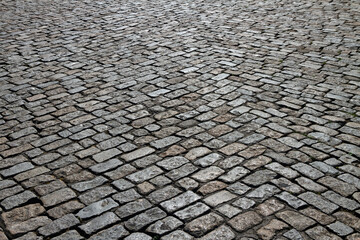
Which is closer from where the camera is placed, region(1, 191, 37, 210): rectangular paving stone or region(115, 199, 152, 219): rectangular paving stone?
region(115, 199, 152, 219): rectangular paving stone

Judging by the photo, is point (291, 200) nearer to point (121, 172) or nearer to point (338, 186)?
point (338, 186)

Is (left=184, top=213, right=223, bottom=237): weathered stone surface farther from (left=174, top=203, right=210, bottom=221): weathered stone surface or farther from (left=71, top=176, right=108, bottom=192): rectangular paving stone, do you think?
(left=71, top=176, right=108, bottom=192): rectangular paving stone

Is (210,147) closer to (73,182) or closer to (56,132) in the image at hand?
(73,182)

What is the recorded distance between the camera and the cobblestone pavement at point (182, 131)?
3.82 metres

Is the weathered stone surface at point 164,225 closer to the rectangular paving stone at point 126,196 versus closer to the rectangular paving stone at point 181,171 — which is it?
→ the rectangular paving stone at point 126,196

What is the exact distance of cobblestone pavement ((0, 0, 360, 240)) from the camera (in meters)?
3.82

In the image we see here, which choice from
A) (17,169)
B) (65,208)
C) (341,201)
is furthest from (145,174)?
(341,201)

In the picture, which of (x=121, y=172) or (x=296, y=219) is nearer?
(x=296, y=219)

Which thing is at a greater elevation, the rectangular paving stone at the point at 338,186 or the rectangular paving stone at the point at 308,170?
the rectangular paving stone at the point at 308,170

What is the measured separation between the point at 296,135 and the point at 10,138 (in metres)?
3.58

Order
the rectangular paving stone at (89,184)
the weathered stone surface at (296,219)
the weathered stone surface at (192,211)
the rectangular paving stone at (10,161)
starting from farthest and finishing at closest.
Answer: the rectangular paving stone at (10,161)
the rectangular paving stone at (89,184)
the weathered stone surface at (192,211)
the weathered stone surface at (296,219)

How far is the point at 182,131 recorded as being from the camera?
5.27 m

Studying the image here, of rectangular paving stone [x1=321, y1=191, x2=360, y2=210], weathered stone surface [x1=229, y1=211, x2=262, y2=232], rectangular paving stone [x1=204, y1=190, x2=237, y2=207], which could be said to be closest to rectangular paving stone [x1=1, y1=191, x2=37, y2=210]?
rectangular paving stone [x1=204, y1=190, x2=237, y2=207]

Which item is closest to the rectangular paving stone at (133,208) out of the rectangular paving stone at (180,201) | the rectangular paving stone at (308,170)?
the rectangular paving stone at (180,201)
